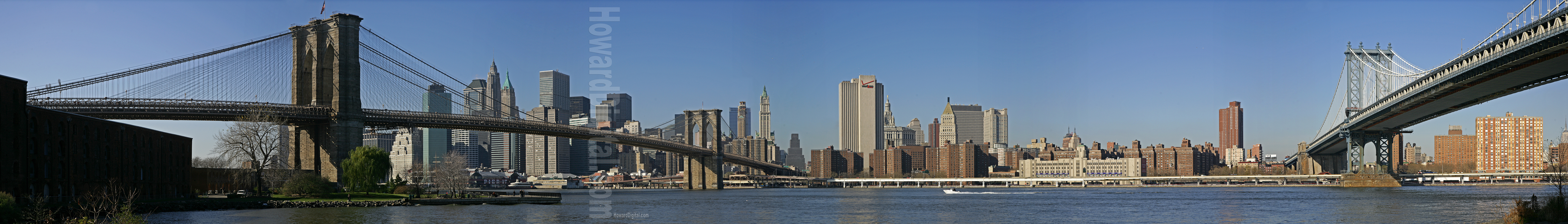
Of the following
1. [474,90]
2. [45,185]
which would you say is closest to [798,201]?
[474,90]

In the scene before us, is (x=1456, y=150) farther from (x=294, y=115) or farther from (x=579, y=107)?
(x=294, y=115)

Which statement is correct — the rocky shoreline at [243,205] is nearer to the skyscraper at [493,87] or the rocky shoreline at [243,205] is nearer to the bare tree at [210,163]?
the bare tree at [210,163]

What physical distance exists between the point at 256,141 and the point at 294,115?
4939 millimetres

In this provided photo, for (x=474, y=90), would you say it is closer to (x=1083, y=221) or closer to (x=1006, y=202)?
(x=1006, y=202)

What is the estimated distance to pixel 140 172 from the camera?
45188 millimetres

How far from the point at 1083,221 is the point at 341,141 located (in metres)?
37.9

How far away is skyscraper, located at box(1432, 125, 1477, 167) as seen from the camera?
7062 inches

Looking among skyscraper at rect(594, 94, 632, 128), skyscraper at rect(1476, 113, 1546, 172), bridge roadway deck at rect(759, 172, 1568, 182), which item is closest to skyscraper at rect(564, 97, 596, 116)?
skyscraper at rect(594, 94, 632, 128)

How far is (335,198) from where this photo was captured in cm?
5103

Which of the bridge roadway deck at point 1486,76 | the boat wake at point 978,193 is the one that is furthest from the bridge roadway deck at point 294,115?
the bridge roadway deck at point 1486,76

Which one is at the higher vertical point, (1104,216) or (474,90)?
(474,90)

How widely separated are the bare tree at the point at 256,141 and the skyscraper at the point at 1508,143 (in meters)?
166

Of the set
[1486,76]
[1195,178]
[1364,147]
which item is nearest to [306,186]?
[1486,76]

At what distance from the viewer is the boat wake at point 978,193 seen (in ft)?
343
